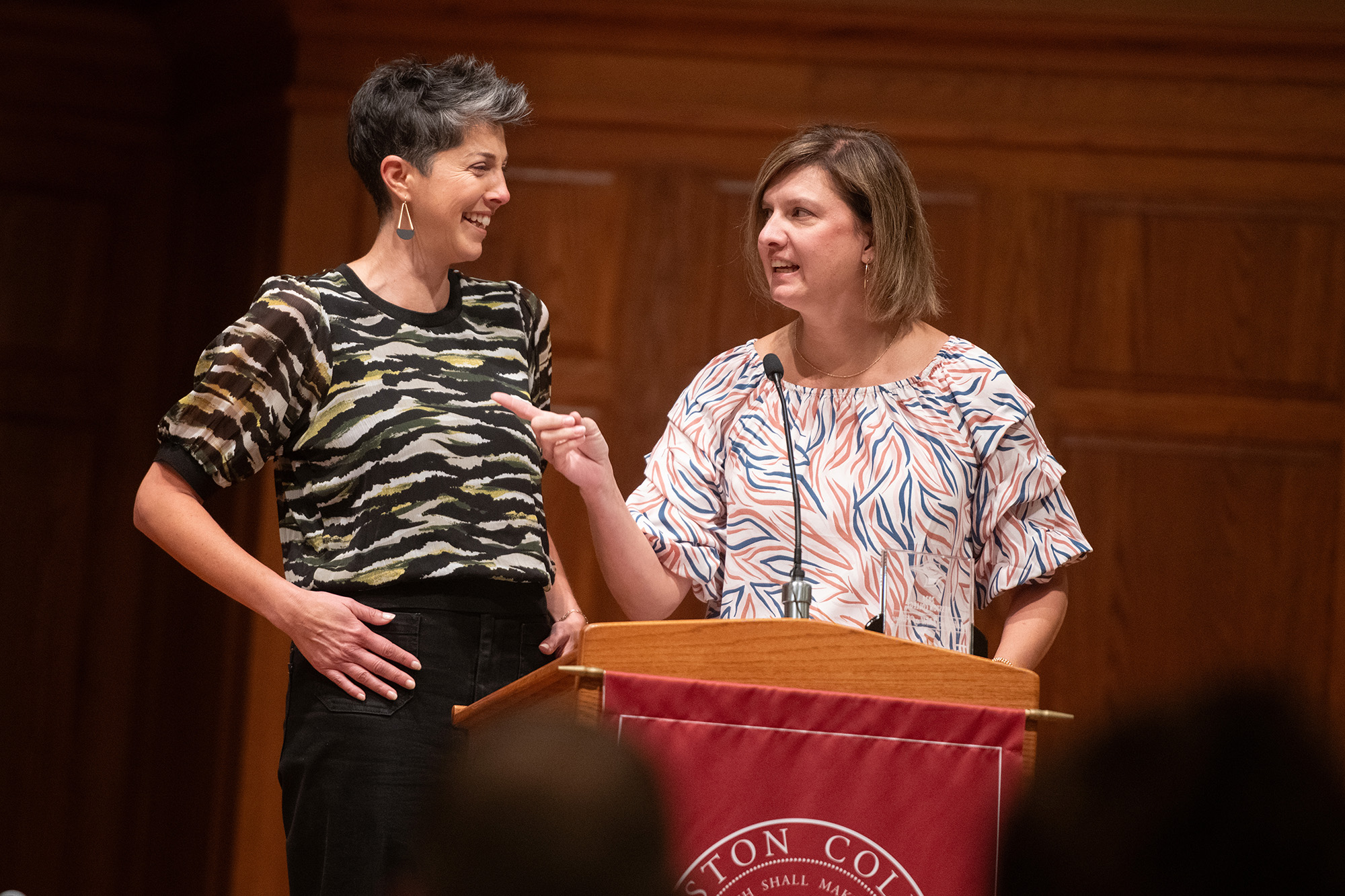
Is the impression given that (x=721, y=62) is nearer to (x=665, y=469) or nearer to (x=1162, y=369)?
(x=1162, y=369)

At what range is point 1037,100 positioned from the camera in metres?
3.88

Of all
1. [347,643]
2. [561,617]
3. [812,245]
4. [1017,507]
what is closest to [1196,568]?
[1017,507]

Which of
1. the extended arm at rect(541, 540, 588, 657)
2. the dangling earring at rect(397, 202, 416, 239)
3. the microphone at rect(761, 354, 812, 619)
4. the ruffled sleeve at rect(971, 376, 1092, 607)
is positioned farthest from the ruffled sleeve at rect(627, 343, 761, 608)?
the dangling earring at rect(397, 202, 416, 239)

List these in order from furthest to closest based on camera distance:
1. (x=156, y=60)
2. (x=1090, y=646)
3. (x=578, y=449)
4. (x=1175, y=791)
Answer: (x=156, y=60)
(x=1090, y=646)
(x=578, y=449)
(x=1175, y=791)

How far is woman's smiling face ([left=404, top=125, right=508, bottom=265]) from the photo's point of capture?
2305 mm

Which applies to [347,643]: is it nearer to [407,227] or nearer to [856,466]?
[407,227]

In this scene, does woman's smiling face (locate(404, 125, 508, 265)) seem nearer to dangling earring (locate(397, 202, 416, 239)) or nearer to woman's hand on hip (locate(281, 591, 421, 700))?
dangling earring (locate(397, 202, 416, 239))

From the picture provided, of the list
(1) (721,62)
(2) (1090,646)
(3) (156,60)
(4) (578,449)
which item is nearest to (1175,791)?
(4) (578,449)

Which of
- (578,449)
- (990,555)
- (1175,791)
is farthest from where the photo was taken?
(990,555)

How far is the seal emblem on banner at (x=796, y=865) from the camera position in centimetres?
165

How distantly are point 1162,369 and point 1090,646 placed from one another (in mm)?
762

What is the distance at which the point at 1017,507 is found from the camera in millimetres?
2328

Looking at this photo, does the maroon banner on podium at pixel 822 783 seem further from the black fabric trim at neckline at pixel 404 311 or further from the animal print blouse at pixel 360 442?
the black fabric trim at neckline at pixel 404 311

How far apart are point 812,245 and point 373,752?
3.43 ft
